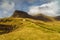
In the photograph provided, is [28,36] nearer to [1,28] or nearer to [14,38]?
[14,38]

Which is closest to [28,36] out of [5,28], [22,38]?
[22,38]

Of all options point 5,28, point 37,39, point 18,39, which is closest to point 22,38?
point 18,39

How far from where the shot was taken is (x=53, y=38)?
3113 inches

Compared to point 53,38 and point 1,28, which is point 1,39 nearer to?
point 53,38

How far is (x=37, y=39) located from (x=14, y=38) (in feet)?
A: 37.8

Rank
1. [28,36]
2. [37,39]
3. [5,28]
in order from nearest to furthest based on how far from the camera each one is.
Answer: [37,39]
[28,36]
[5,28]

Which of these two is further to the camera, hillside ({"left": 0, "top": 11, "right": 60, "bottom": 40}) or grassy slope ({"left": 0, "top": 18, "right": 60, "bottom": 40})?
hillside ({"left": 0, "top": 11, "right": 60, "bottom": 40})

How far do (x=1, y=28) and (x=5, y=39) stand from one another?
190 feet

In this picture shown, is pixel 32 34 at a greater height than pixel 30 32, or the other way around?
pixel 30 32

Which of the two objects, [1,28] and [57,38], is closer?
[57,38]

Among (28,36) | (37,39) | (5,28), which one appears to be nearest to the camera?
(37,39)

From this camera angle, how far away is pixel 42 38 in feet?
263

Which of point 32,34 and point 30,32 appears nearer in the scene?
point 32,34

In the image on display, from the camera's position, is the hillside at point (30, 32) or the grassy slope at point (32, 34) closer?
the grassy slope at point (32, 34)
